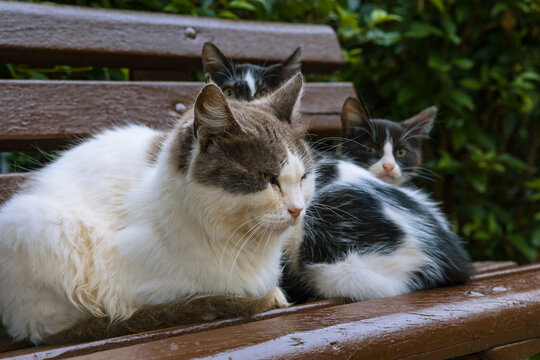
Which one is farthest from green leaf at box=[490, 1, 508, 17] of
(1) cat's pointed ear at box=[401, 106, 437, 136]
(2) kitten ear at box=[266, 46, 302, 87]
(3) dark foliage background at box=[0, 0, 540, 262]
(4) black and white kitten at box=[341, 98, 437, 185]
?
(2) kitten ear at box=[266, 46, 302, 87]

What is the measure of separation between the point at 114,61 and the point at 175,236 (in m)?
1.00

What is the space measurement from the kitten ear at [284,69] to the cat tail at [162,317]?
885 millimetres

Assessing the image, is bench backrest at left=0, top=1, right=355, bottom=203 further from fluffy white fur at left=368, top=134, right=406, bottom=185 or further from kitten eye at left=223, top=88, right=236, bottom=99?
fluffy white fur at left=368, top=134, right=406, bottom=185

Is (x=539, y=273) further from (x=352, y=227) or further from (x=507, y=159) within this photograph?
(x=507, y=159)

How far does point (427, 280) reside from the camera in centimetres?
148

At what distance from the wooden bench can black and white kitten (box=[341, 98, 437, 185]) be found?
0.55 feet

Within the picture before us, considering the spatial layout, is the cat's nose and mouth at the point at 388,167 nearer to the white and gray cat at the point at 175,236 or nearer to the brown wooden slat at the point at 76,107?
the white and gray cat at the point at 175,236

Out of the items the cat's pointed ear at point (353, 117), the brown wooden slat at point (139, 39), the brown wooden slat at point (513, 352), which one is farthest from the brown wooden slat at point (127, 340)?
the brown wooden slat at point (139, 39)

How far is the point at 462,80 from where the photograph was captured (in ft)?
9.59

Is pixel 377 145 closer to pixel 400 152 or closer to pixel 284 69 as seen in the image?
pixel 400 152

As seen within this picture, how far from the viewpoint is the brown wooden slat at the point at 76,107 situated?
5.76ft

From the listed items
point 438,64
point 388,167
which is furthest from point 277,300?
point 438,64

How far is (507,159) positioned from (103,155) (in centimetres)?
230

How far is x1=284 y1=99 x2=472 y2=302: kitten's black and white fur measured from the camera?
145 cm
